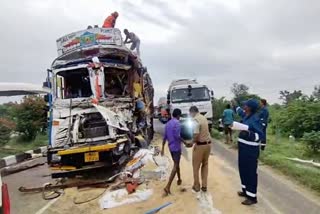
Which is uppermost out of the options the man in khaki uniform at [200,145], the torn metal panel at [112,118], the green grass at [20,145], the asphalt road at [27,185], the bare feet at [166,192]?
the torn metal panel at [112,118]

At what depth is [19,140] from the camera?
2028 cm

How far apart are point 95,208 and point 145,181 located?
1.44 metres

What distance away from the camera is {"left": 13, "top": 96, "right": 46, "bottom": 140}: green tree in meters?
19.5

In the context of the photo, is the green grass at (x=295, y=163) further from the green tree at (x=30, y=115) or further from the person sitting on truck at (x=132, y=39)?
the green tree at (x=30, y=115)

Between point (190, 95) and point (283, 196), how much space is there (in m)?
11.4

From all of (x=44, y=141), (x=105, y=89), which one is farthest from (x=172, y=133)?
(x=44, y=141)

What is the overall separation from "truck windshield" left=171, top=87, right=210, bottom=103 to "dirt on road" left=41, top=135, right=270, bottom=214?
9425 millimetres

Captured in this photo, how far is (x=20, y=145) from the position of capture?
63.9 feet

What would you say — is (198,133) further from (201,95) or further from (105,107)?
(201,95)

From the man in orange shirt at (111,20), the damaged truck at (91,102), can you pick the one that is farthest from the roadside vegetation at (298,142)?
the man in orange shirt at (111,20)

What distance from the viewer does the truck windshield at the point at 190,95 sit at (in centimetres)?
1850

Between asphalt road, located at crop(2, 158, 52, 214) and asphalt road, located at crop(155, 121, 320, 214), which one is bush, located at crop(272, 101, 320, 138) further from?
asphalt road, located at crop(2, 158, 52, 214)

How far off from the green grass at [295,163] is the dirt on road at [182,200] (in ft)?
4.76

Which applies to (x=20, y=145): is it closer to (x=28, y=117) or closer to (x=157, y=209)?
(x=28, y=117)
